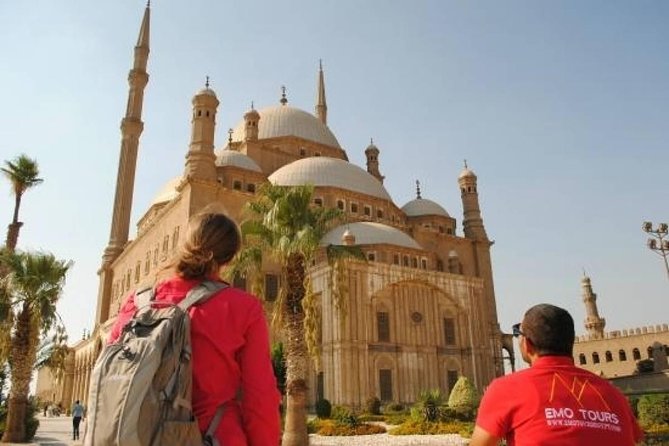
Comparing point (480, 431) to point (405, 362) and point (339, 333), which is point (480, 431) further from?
point (405, 362)

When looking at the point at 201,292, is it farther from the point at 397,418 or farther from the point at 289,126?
the point at 289,126

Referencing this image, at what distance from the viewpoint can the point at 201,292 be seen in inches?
83.1

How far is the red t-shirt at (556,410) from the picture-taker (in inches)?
83.7

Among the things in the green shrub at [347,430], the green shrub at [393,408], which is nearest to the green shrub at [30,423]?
the green shrub at [347,430]

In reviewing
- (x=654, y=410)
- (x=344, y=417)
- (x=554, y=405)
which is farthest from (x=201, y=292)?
(x=344, y=417)

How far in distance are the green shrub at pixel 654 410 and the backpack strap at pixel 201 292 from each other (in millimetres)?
15660

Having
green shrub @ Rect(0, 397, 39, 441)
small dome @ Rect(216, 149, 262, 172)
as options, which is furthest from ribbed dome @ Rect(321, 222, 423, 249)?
green shrub @ Rect(0, 397, 39, 441)

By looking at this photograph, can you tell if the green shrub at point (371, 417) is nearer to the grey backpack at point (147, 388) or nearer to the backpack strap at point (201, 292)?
the backpack strap at point (201, 292)

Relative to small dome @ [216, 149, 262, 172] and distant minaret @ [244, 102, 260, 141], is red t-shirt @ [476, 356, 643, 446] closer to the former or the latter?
small dome @ [216, 149, 262, 172]

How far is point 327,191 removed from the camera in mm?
31188

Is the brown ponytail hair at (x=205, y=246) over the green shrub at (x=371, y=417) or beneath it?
over

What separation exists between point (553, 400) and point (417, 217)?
35879 millimetres

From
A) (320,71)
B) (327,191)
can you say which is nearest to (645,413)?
(327,191)

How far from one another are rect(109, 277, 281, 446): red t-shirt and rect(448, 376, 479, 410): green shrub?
17844 mm
